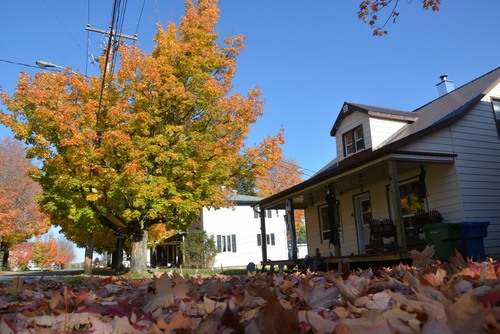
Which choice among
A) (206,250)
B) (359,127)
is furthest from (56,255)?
(359,127)

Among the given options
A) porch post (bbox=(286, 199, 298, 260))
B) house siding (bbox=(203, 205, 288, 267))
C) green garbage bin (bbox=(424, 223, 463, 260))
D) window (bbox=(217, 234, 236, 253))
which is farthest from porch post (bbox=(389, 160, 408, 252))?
window (bbox=(217, 234, 236, 253))

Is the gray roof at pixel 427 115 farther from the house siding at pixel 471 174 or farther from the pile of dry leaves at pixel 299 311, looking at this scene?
the pile of dry leaves at pixel 299 311

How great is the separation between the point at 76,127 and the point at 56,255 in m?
71.0

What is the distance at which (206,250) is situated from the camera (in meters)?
31.0

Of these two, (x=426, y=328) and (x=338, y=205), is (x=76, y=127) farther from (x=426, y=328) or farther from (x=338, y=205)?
(x=426, y=328)

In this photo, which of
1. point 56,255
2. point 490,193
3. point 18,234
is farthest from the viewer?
point 56,255

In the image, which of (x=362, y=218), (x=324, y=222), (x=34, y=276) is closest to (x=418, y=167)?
(x=362, y=218)

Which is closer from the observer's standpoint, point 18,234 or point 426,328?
point 426,328

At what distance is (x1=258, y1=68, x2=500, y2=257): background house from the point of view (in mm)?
10750

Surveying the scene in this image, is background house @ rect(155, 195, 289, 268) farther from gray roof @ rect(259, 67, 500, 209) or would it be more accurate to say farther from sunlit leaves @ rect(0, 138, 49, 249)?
gray roof @ rect(259, 67, 500, 209)

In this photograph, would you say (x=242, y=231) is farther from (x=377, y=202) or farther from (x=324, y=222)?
(x=377, y=202)

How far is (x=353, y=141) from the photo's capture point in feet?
51.4

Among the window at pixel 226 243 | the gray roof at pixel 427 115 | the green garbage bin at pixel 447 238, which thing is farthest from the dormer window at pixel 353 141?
the window at pixel 226 243

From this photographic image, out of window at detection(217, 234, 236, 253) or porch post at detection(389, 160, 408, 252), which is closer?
porch post at detection(389, 160, 408, 252)
